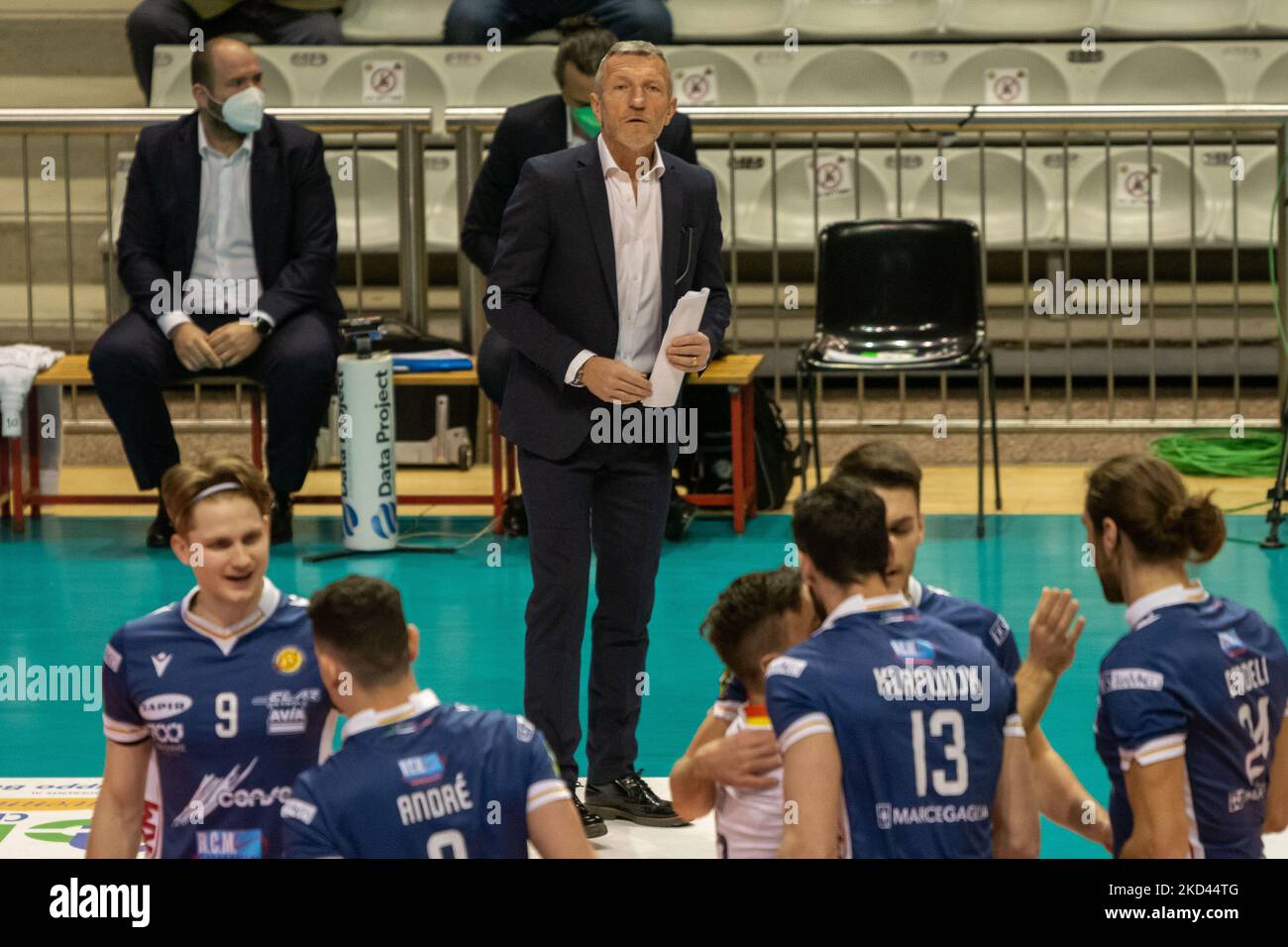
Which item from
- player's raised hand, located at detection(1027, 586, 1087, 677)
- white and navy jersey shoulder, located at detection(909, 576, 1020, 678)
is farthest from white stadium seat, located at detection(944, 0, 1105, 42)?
player's raised hand, located at detection(1027, 586, 1087, 677)

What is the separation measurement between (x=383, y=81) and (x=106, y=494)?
10.9ft

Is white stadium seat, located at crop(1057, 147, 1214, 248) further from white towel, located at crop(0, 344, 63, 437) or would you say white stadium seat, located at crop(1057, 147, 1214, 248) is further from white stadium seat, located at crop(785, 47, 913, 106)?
white towel, located at crop(0, 344, 63, 437)

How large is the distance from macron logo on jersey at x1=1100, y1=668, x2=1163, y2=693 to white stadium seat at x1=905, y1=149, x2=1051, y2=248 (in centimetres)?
684

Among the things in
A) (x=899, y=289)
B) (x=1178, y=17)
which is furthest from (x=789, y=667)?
(x=1178, y=17)

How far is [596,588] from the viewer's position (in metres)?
4.59

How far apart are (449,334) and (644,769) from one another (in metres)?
5.47

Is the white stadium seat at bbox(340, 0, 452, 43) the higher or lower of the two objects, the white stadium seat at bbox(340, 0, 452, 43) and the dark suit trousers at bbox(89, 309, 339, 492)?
the higher

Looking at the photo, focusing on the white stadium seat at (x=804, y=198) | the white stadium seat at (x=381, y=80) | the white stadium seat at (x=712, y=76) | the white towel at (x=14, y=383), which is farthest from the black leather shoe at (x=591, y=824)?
the white stadium seat at (x=381, y=80)

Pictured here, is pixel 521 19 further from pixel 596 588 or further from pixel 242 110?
pixel 596 588

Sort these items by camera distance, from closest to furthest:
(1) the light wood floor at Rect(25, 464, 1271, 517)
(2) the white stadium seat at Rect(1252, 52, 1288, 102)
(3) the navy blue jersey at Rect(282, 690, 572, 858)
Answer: (3) the navy blue jersey at Rect(282, 690, 572, 858) → (1) the light wood floor at Rect(25, 464, 1271, 517) → (2) the white stadium seat at Rect(1252, 52, 1288, 102)

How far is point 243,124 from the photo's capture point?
24.7 feet

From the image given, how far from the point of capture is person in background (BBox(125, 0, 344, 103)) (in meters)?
10.6
